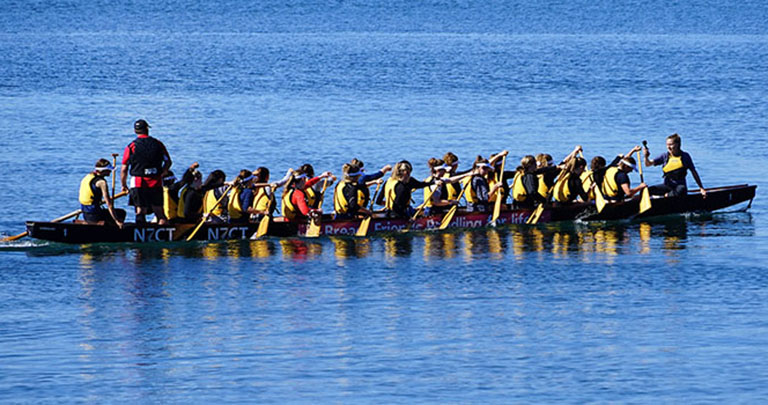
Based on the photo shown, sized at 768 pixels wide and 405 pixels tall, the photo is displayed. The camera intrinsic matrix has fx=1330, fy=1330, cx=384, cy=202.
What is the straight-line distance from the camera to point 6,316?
914 inches

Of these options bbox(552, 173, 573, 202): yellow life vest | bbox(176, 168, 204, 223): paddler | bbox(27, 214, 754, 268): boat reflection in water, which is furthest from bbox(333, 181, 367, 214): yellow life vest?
bbox(552, 173, 573, 202): yellow life vest

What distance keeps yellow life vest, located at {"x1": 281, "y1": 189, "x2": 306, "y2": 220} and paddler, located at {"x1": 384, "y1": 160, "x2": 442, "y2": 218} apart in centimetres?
219

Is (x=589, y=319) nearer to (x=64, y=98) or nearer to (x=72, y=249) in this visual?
(x=72, y=249)

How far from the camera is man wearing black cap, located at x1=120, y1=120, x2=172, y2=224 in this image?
27.3 meters

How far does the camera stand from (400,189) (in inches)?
1183

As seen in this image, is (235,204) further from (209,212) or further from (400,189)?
(400,189)

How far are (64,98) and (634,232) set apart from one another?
4104 cm

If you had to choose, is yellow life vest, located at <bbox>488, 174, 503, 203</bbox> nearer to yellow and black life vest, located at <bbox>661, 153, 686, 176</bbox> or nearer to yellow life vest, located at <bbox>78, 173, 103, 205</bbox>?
yellow and black life vest, located at <bbox>661, 153, 686, 176</bbox>

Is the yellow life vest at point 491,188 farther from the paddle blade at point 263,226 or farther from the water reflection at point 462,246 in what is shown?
the paddle blade at point 263,226

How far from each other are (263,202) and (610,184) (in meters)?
8.76

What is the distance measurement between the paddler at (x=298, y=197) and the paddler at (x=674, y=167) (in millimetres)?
8482

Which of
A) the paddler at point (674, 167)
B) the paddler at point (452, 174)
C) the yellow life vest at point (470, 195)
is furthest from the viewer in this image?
the paddler at point (674, 167)

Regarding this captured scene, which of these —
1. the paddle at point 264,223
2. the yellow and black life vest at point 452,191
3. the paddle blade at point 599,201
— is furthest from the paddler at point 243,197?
the paddle blade at point 599,201

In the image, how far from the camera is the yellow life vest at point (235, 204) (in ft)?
95.3
